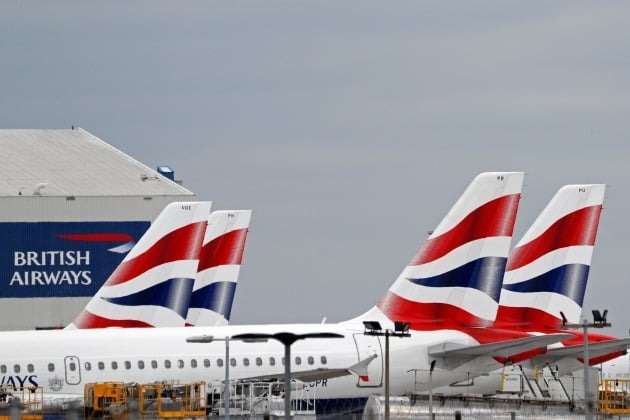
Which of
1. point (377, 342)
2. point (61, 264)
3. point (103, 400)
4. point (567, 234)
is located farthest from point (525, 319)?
point (61, 264)

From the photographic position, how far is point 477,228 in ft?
212

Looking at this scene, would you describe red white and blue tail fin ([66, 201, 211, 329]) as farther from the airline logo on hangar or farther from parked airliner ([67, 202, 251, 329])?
the airline logo on hangar

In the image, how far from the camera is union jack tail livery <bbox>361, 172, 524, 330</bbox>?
63.7 m

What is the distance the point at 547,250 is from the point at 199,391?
68.0 feet

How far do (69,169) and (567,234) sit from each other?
48.9 m

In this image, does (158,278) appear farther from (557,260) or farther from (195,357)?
(557,260)

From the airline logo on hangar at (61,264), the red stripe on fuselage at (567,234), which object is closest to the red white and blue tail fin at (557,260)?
the red stripe on fuselage at (567,234)

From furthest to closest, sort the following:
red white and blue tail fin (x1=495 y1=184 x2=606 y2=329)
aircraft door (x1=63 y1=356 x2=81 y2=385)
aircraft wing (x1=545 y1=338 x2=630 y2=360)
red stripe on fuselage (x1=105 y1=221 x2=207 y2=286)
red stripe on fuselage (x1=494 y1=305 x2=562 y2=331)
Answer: red white and blue tail fin (x1=495 y1=184 x2=606 y2=329) → red stripe on fuselage (x1=494 y1=305 x2=562 y2=331) → red stripe on fuselage (x1=105 y1=221 x2=207 y2=286) → aircraft wing (x1=545 y1=338 x2=630 y2=360) → aircraft door (x1=63 y1=356 x2=81 y2=385)

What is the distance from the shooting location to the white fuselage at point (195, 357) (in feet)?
192

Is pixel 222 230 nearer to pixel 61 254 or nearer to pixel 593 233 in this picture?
pixel 593 233

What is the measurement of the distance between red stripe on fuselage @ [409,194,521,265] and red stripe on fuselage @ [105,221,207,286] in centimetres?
1067

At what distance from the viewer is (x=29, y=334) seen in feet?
196

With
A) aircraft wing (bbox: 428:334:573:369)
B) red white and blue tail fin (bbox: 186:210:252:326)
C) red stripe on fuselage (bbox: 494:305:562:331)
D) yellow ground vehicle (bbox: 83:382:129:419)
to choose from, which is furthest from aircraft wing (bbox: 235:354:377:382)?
red white and blue tail fin (bbox: 186:210:252:326)

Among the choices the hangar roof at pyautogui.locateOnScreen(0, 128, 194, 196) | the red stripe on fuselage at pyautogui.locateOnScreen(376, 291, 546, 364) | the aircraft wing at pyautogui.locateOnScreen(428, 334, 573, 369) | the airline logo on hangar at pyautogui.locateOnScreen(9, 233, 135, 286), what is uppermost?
the hangar roof at pyautogui.locateOnScreen(0, 128, 194, 196)
